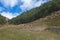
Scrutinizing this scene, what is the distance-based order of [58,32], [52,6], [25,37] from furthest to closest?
[52,6] < [58,32] < [25,37]

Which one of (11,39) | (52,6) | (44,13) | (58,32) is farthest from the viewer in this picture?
(44,13)

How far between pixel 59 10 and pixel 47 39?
5915cm

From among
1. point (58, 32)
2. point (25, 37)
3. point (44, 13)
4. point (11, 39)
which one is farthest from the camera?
point (44, 13)

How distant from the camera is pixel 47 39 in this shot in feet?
77.9

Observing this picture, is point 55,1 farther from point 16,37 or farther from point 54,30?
point 16,37

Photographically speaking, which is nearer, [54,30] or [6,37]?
[6,37]

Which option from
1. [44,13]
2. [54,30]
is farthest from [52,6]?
[54,30]

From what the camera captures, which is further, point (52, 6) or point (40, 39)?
point (52, 6)

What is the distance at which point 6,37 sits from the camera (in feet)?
74.6

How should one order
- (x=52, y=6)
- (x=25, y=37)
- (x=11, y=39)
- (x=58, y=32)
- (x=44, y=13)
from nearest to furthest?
(x=11, y=39)
(x=25, y=37)
(x=58, y=32)
(x=52, y=6)
(x=44, y=13)

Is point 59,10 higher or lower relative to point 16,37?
higher

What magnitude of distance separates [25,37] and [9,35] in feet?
6.42

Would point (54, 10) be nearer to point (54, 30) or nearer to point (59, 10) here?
point (59, 10)

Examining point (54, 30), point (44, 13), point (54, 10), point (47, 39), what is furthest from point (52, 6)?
point (47, 39)
